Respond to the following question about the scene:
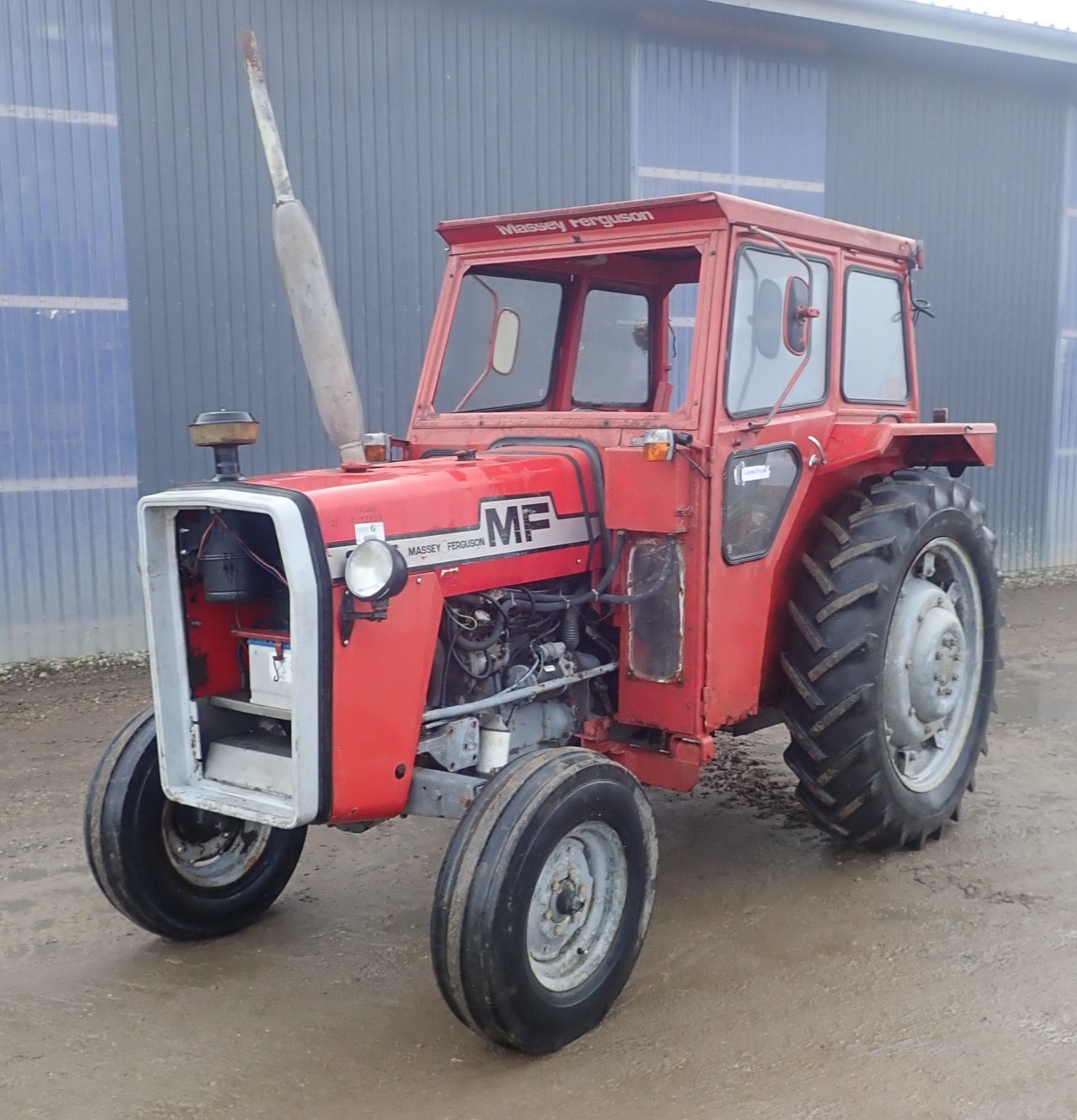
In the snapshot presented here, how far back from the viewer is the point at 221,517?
327 cm

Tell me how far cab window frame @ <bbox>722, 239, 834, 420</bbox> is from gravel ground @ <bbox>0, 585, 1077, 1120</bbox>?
1666mm

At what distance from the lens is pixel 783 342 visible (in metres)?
4.01

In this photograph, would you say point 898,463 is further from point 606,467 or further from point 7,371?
point 7,371

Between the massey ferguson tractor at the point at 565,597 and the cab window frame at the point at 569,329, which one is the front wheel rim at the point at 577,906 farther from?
Result: the cab window frame at the point at 569,329

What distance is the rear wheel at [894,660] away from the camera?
3.93 metres

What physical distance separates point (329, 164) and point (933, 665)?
224 inches

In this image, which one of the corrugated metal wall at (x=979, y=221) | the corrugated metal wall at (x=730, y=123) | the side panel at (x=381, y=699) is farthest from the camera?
the corrugated metal wall at (x=979, y=221)

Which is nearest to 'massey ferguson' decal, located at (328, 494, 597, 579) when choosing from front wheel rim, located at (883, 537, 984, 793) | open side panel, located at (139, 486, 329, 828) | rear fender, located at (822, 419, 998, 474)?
open side panel, located at (139, 486, 329, 828)

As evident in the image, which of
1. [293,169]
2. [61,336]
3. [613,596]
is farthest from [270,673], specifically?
[293,169]

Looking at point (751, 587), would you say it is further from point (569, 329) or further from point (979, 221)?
point (979, 221)

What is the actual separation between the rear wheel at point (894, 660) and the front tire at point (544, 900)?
930 mm

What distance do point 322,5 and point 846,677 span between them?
624cm

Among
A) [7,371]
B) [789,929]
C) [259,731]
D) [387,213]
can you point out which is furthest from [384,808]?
[387,213]

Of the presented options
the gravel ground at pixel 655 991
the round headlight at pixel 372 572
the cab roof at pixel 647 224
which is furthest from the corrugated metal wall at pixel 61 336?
the round headlight at pixel 372 572
